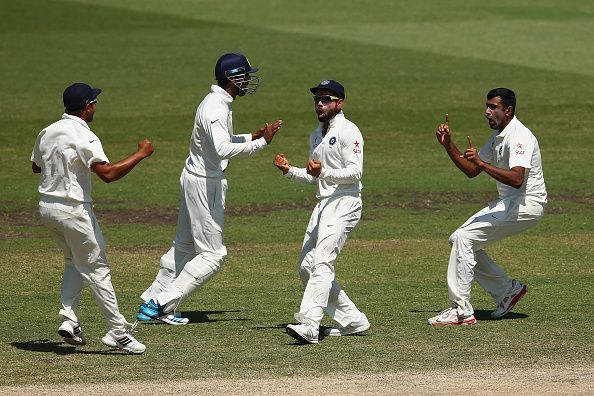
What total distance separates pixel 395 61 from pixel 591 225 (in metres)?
17.0

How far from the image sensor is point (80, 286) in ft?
36.6

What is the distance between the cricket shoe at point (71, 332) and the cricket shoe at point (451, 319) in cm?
344

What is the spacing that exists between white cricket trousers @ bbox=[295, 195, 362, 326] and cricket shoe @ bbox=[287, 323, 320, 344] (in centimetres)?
6

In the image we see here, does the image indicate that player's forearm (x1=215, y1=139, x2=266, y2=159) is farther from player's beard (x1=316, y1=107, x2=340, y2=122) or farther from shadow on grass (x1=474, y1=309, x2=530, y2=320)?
shadow on grass (x1=474, y1=309, x2=530, y2=320)

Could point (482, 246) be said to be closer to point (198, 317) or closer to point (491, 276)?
point (491, 276)

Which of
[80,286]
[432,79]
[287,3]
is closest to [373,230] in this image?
[80,286]

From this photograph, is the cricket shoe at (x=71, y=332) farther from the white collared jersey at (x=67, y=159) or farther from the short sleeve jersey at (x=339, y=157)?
the short sleeve jersey at (x=339, y=157)

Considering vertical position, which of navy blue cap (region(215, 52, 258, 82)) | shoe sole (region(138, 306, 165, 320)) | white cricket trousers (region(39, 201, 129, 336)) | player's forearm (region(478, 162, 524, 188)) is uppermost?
navy blue cap (region(215, 52, 258, 82))

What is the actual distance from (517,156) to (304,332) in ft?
9.11

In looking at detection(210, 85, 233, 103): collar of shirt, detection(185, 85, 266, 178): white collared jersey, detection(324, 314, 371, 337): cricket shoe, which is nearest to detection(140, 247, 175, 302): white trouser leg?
detection(185, 85, 266, 178): white collared jersey

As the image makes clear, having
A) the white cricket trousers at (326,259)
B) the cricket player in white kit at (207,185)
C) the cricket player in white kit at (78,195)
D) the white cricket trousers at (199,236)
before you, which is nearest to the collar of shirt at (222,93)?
the cricket player in white kit at (207,185)

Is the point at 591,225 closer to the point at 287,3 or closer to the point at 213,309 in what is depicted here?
the point at 213,309

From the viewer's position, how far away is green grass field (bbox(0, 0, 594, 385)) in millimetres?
11281

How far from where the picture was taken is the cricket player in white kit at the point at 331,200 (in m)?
11.5
